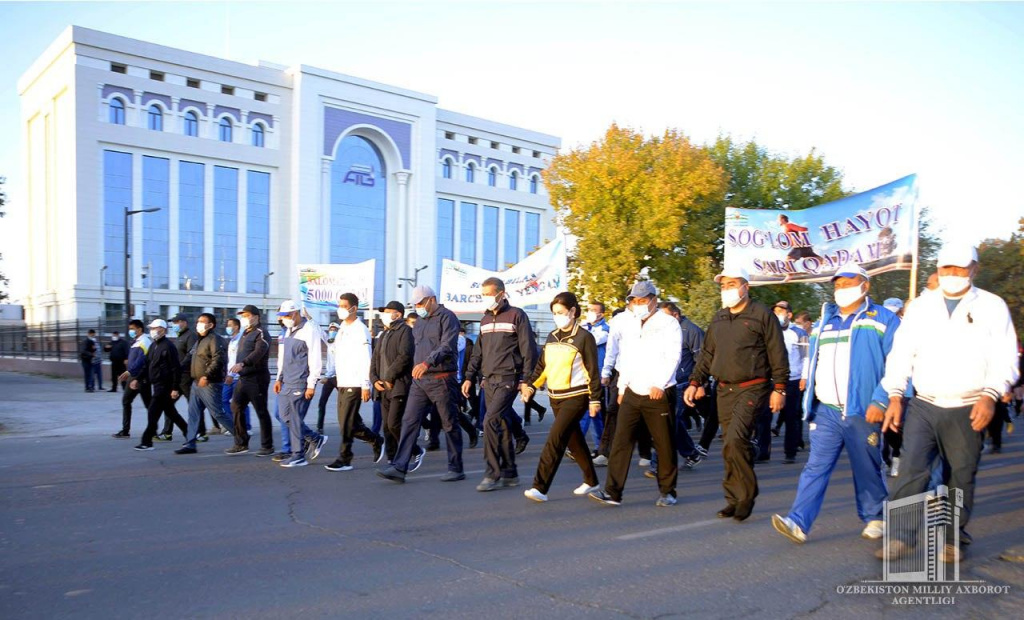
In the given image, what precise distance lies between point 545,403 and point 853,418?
16.2 metres

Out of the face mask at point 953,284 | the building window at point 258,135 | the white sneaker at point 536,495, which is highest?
the building window at point 258,135

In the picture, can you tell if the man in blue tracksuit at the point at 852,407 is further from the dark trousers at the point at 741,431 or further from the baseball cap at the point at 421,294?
the baseball cap at the point at 421,294

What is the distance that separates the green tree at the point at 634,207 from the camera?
31047 millimetres

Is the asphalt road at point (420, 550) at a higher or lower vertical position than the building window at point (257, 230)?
lower

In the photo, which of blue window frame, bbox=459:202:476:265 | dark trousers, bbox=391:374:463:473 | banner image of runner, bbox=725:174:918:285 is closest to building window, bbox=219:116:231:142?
blue window frame, bbox=459:202:476:265

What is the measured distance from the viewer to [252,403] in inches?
405

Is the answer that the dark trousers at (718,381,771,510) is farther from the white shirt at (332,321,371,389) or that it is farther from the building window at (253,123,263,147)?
the building window at (253,123,263,147)

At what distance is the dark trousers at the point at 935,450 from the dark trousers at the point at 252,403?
7.49m

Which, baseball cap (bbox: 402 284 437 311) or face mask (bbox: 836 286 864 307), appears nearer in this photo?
face mask (bbox: 836 286 864 307)

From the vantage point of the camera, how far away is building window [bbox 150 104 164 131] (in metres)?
56.7

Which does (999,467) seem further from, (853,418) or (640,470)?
(853,418)

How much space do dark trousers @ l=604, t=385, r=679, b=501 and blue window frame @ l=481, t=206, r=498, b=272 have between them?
6570 cm

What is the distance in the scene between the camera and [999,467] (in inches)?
401

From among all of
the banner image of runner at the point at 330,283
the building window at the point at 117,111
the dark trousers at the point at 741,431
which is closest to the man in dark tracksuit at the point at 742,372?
the dark trousers at the point at 741,431
